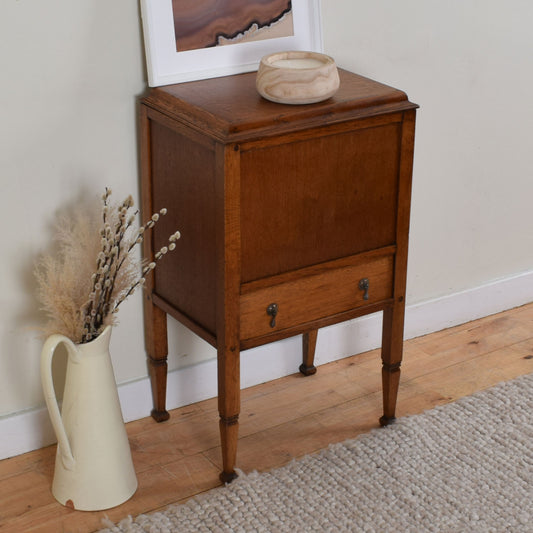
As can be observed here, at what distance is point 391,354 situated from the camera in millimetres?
2285

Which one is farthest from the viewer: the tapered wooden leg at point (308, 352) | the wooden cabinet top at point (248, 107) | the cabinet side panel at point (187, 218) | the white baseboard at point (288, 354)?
the tapered wooden leg at point (308, 352)

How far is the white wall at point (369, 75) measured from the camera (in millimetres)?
1964

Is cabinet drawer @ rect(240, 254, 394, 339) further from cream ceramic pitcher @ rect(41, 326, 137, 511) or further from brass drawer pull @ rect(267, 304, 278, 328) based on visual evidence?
cream ceramic pitcher @ rect(41, 326, 137, 511)

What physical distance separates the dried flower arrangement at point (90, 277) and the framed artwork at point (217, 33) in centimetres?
34

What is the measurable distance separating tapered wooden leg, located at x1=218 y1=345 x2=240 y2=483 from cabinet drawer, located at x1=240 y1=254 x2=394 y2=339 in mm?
63

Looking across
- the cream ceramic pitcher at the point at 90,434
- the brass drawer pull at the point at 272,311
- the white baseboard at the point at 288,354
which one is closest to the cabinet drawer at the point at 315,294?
the brass drawer pull at the point at 272,311

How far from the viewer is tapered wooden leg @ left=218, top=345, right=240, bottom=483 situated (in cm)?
199

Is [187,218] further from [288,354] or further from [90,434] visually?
[288,354]

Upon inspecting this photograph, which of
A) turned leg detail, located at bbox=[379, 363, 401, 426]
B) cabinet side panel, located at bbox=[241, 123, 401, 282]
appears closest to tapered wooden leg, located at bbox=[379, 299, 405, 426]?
turned leg detail, located at bbox=[379, 363, 401, 426]

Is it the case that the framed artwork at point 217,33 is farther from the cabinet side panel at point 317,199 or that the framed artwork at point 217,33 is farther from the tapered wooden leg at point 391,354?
the tapered wooden leg at point 391,354

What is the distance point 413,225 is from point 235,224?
968 mm

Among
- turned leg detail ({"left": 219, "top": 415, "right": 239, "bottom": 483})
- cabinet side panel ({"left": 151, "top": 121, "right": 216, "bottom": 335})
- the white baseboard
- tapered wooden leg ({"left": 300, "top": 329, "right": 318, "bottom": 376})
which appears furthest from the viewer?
tapered wooden leg ({"left": 300, "top": 329, "right": 318, "bottom": 376})

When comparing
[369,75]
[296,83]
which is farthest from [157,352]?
[369,75]

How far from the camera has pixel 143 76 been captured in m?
2.08
